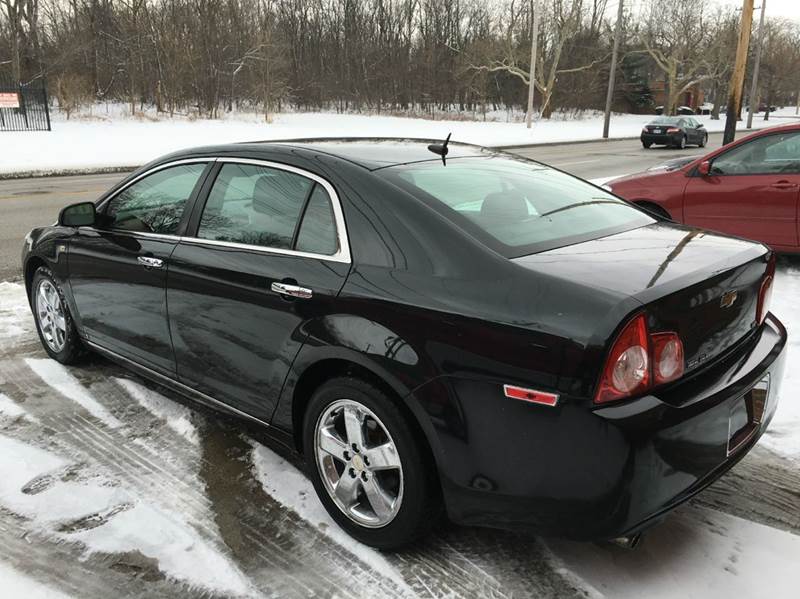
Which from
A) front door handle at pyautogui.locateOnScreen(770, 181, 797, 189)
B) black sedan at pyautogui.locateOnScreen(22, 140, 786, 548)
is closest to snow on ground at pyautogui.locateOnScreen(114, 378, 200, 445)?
black sedan at pyautogui.locateOnScreen(22, 140, 786, 548)

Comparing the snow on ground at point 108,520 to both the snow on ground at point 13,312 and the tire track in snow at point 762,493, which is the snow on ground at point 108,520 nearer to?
the tire track in snow at point 762,493

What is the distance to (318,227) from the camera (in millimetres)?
2781

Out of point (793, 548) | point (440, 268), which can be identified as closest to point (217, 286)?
point (440, 268)

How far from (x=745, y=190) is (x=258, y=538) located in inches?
229

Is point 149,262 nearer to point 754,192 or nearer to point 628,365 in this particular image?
point 628,365

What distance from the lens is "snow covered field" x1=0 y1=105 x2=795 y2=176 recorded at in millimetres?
20250

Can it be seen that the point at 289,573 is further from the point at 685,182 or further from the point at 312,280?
the point at 685,182

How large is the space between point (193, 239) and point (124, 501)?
1247mm

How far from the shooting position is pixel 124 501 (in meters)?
2.97

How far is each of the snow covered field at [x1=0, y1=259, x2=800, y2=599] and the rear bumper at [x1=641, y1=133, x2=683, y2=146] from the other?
2637 cm

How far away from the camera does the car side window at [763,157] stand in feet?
21.1

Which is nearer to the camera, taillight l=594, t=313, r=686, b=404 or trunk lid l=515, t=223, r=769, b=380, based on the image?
taillight l=594, t=313, r=686, b=404

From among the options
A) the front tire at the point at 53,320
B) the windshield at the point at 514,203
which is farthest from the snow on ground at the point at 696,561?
the front tire at the point at 53,320

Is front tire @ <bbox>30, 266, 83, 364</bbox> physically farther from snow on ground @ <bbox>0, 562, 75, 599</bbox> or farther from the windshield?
the windshield
